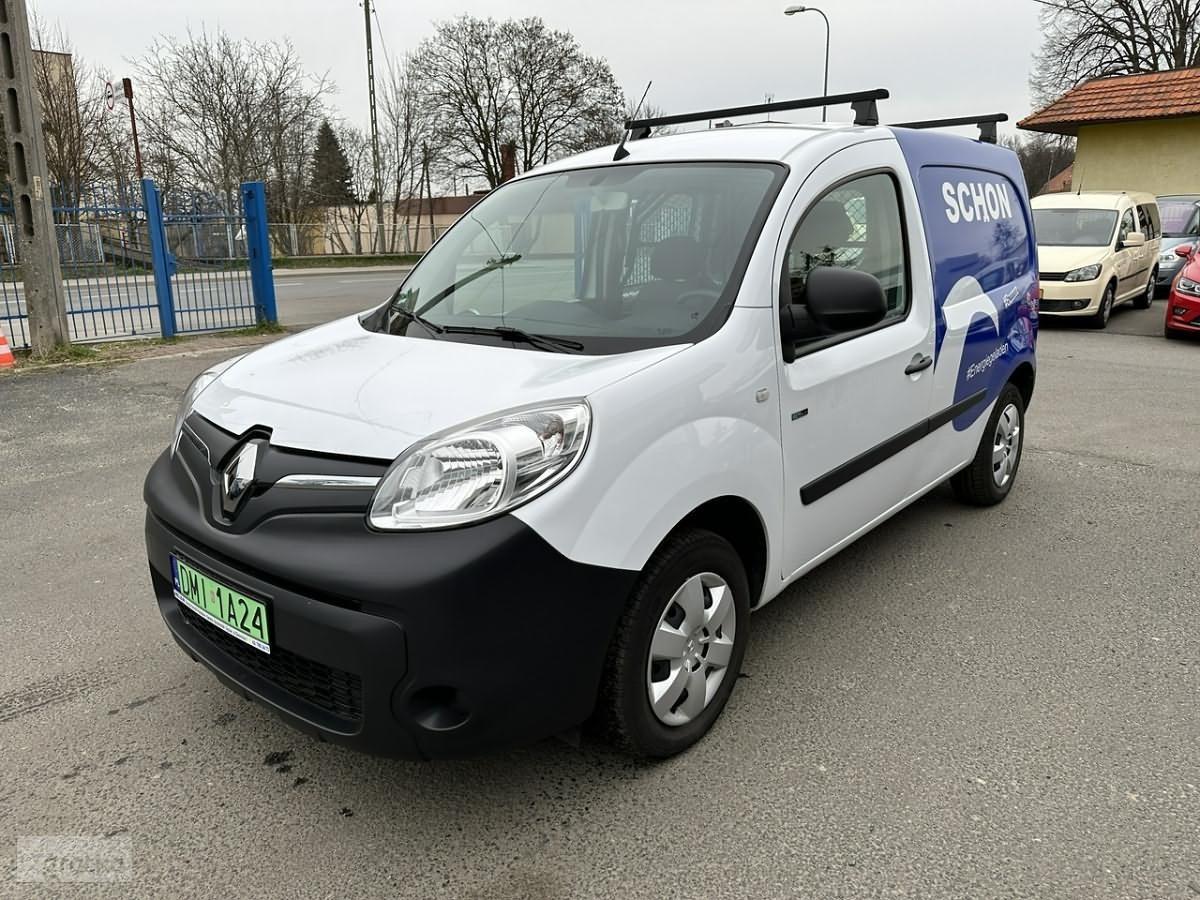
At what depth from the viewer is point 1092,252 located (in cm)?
1198

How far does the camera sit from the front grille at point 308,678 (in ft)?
6.98

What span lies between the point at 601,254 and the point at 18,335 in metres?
10.9

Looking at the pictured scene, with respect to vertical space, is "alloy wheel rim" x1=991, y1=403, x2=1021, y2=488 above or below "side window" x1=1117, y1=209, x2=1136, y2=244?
below

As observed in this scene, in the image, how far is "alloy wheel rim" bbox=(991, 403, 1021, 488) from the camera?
469cm

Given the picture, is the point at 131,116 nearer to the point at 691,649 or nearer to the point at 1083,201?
the point at 1083,201

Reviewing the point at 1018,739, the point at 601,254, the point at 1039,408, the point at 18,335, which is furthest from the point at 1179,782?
the point at 18,335

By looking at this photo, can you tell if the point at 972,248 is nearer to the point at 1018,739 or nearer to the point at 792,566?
the point at 792,566

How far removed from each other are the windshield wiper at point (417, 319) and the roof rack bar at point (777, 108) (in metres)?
1.35

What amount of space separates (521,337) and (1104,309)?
11.8 m

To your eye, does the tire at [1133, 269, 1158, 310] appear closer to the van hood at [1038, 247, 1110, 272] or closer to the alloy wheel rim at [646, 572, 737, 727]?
the van hood at [1038, 247, 1110, 272]

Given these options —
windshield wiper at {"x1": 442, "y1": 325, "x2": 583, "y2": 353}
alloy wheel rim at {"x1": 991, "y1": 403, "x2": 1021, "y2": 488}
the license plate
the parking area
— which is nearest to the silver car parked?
alloy wheel rim at {"x1": 991, "y1": 403, "x2": 1021, "y2": 488}

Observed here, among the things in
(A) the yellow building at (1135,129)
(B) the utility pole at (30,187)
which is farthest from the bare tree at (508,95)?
(B) the utility pole at (30,187)

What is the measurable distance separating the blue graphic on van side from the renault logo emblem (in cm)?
272

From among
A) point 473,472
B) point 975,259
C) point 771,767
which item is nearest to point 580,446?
point 473,472
